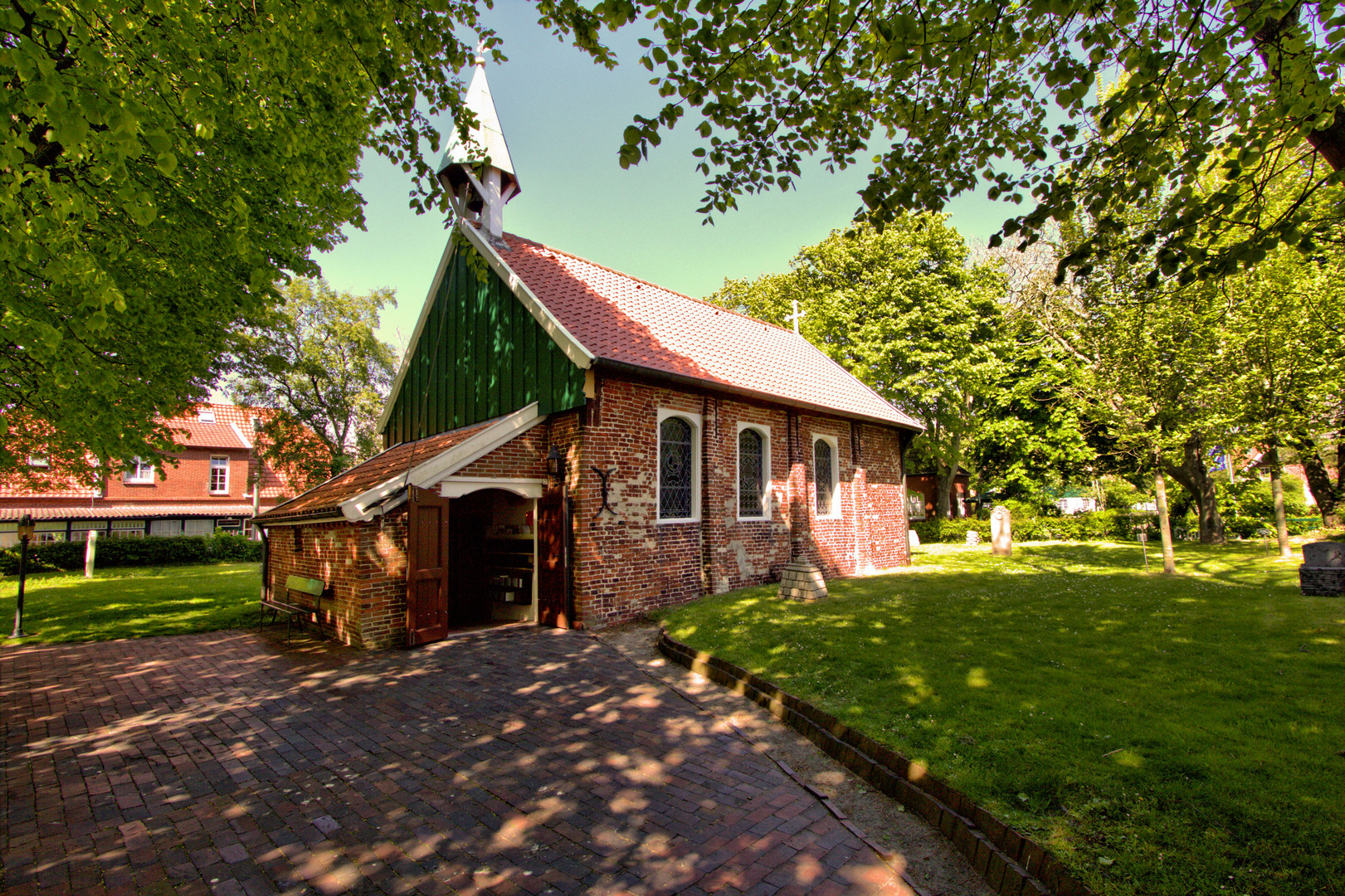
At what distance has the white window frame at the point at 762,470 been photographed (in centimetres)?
1265

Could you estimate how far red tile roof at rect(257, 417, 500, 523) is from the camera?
9.99m

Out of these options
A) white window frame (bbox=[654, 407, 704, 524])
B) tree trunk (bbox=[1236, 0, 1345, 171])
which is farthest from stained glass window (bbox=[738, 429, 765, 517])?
tree trunk (bbox=[1236, 0, 1345, 171])

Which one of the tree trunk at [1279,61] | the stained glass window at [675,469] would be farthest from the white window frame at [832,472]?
the tree trunk at [1279,61]

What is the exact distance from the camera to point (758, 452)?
13672 millimetres

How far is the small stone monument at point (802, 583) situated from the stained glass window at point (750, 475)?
7.04ft

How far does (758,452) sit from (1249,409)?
13838 mm

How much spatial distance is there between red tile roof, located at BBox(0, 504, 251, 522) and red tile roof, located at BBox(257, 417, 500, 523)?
85.4 feet

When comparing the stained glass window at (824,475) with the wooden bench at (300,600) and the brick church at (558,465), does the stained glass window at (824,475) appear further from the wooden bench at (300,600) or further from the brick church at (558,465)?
the wooden bench at (300,600)

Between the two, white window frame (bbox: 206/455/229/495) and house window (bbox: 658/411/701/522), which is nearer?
house window (bbox: 658/411/701/522)

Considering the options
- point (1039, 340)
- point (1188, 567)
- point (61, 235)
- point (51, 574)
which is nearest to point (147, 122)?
point (61, 235)

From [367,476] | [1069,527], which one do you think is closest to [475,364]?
[367,476]

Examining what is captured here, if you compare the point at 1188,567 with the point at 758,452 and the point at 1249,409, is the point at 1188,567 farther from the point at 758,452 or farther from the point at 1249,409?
the point at 758,452

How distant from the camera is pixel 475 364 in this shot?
1290cm

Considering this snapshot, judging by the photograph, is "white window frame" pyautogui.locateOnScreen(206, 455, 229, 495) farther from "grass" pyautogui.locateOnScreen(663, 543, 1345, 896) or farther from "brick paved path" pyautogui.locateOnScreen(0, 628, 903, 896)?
"grass" pyautogui.locateOnScreen(663, 543, 1345, 896)
